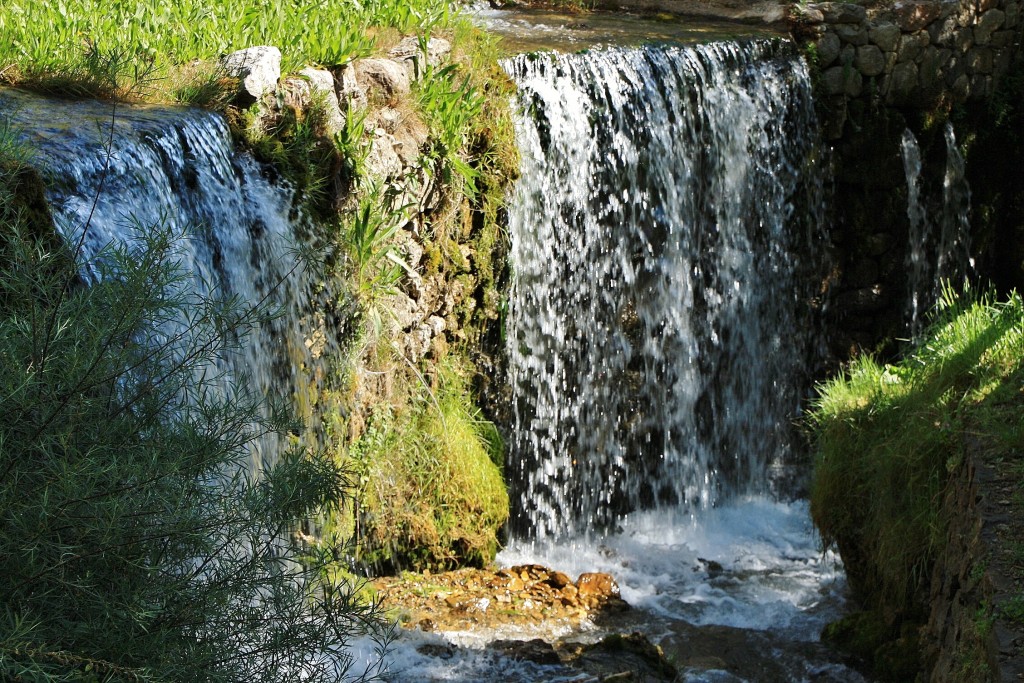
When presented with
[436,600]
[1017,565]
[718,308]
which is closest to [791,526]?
[718,308]

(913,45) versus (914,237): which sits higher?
(913,45)

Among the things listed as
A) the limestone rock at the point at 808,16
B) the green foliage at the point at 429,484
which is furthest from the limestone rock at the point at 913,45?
the green foliage at the point at 429,484

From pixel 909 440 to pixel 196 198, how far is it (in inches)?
132

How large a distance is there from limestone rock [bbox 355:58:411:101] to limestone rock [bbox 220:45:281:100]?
52 centimetres

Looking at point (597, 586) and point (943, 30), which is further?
point (943, 30)

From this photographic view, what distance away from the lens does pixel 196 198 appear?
493 centimetres

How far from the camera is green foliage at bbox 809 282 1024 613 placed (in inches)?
204

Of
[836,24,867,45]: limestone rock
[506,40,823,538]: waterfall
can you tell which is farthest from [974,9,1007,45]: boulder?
[506,40,823,538]: waterfall

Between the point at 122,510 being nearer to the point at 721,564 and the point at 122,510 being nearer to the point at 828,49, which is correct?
the point at 721,564

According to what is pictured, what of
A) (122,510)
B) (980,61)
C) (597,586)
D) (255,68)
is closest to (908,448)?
(597,586)

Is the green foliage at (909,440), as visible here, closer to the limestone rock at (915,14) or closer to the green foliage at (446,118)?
the green foliage at (446,118)

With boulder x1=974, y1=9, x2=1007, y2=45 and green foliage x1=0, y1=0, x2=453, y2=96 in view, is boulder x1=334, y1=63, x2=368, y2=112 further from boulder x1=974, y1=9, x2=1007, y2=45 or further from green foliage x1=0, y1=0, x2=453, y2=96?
boulder x1=974, y1=9, x2=1007, y2=45

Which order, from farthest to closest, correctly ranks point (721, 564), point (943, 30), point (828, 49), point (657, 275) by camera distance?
point (943, 30) → point (828, 49) → point (657, 275) → point (721, 564)

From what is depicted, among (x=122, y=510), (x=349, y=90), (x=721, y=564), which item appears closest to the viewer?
(x=122, y=510)
